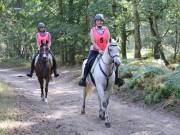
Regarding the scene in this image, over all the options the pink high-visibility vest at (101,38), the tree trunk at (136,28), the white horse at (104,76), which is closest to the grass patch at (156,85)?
the white horse at (104,76)

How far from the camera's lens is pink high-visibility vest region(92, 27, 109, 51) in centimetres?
1200

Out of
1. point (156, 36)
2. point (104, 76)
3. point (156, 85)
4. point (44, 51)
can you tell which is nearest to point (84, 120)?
point (104, 76)

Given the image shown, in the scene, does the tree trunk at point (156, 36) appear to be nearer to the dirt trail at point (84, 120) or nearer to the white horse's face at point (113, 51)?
the dirt trail at point (84, 120)

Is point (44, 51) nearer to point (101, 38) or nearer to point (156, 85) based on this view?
point (101, 38)

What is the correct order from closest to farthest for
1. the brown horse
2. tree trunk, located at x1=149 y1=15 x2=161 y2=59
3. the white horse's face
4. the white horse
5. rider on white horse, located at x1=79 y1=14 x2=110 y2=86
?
the white horse's face < the white horse < rider on white horse, located at x1=79 y1=14 x2=110 y2=86 < the brown horse < tree trunk, located at x1=149 y1=15 x2=161 y2=59

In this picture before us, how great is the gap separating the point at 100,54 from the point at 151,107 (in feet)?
10.8

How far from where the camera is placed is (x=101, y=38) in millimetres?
12062

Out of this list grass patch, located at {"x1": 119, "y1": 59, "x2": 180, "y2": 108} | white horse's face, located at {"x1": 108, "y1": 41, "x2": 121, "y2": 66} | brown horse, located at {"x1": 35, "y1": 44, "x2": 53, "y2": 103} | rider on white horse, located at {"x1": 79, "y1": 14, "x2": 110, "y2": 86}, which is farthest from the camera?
brown horse, located at {"x1": 35, "y1": 44, "x2": 53, "y2": 103}

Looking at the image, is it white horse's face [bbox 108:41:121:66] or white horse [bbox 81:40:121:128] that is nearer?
white horse's face [bbox 108:41:121:66]

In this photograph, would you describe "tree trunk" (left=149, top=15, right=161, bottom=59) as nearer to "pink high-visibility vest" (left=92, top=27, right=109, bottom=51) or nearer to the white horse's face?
"pink high-visibility vest" (left=92, top=27, right=109, bottom=51)

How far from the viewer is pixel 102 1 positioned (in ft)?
90.7

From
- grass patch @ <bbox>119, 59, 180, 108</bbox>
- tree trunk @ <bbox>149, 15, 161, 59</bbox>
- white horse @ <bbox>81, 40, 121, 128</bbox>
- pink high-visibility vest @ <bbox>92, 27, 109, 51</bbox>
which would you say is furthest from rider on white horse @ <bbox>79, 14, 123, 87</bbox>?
tree trunk @ <bbox>149, 15, 161, 59</bbox>

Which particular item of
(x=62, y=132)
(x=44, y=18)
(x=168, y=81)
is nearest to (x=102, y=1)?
(x=44, y=18)

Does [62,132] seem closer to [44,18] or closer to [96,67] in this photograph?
[96,67]
